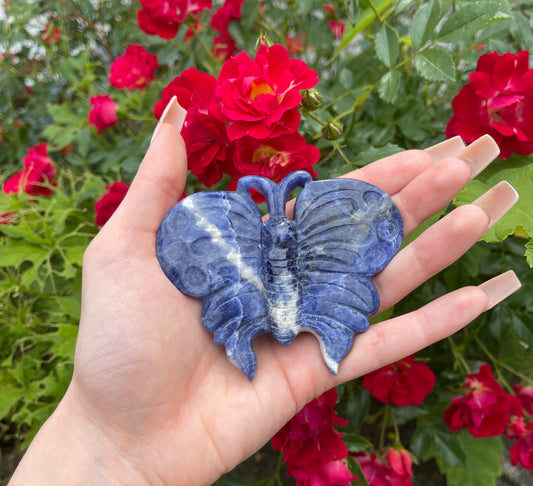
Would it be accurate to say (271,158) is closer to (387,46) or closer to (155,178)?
(155,178)

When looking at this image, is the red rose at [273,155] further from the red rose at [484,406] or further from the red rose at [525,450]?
the red rose at [525,450]

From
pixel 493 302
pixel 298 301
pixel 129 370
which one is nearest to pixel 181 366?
pixel 129 370

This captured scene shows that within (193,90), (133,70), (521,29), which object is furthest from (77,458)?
(521,29)

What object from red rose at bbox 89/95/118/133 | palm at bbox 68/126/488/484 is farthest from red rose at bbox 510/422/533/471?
red rose at bbox 89/95/118/133

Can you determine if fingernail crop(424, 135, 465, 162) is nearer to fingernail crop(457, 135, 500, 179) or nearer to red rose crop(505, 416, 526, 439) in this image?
fingernail crop(457, 135, 500, 179)

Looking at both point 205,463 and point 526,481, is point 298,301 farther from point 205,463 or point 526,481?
point 526,481

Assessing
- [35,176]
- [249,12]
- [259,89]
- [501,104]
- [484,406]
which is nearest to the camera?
[259,89]

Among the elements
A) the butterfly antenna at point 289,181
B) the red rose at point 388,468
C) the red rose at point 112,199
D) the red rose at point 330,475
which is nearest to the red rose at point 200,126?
the butterfly antenna at point 289,181
